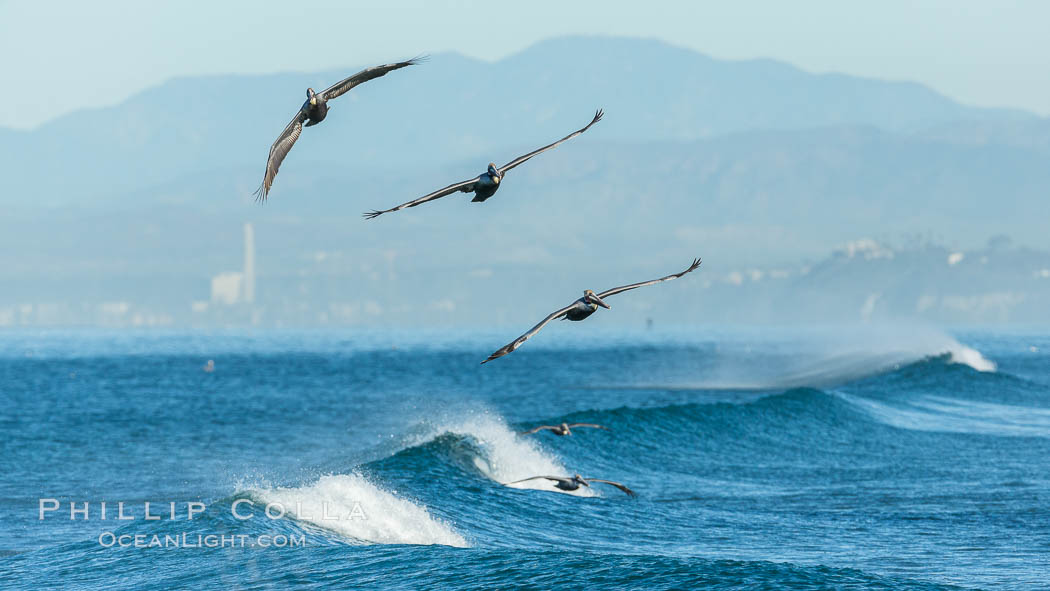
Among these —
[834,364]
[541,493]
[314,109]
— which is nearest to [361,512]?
[541,493]

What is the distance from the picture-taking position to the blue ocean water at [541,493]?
26.0 meters

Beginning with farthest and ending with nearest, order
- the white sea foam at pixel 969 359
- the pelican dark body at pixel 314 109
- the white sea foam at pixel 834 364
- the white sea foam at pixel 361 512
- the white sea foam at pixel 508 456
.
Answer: the white sea foam at pixel 834 364
the white sea foam at pixel 969 359
the white sea foam at pixel 508 456
the white sea foam at pixel 361 512
the pelican dark body at pixel 314 109

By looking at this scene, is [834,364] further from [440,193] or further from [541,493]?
[440,193]

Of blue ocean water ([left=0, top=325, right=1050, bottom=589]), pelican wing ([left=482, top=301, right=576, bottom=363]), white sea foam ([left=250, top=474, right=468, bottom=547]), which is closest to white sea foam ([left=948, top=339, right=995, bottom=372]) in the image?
blue ocean water ([left=0, top=325, right=1050, bottom=589])

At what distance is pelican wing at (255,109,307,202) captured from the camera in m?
17.1

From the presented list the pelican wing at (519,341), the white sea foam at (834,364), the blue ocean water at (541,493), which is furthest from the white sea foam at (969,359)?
the pelican wing at (519,341)

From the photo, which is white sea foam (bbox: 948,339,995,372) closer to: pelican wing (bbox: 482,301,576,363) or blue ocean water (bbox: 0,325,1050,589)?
blue ocean water (bbox: 0,325,1050,589)

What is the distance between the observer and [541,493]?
125 ft

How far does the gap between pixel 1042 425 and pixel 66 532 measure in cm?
4734

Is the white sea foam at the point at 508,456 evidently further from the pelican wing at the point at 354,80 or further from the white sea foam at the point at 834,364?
the white sea foam at the point at 834,364

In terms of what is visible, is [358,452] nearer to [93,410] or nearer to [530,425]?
[530,425]

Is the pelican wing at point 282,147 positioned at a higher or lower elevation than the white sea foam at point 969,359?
lower

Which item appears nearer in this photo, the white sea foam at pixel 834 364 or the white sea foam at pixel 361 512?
the white sea foam at pixel 361 512

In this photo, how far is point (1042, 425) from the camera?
64250 mm
